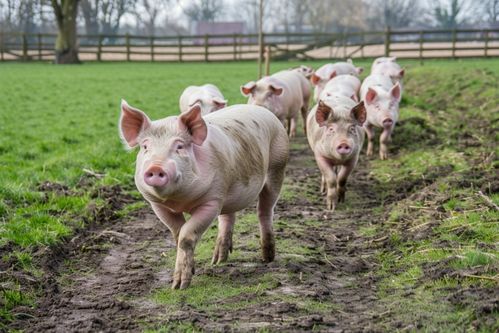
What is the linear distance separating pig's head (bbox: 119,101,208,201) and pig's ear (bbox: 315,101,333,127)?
3073 mm

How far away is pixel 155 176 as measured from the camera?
3.75 metres

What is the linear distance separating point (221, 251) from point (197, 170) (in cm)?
106

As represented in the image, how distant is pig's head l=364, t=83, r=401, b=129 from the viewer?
9.82m

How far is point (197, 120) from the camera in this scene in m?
4.15

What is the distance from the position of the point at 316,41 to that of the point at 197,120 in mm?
33366

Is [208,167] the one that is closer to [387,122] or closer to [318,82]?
[387,122]

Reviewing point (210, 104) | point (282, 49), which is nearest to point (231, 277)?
point (210, 104)

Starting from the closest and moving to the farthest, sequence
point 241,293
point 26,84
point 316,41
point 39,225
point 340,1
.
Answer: point 241,293 → point 39,225 → point 26,84 → point 316,41 → point 340,1

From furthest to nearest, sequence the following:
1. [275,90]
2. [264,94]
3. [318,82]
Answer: [318,82]
[264,94]
[275,90]

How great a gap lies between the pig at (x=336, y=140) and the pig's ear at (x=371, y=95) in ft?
7.53

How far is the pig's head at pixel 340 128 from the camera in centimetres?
704

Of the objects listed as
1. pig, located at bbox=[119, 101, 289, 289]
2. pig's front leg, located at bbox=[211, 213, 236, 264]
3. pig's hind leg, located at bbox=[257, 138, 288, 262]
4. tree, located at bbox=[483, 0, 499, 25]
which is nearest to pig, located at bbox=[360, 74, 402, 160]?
pig's hind leg, located at bbox=[257, 138, 288, 262]

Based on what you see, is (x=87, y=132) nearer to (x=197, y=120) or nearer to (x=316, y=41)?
(x=197, y=120)

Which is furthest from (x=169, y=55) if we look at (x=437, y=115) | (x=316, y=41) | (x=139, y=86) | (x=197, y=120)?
(x=197, y=120)
